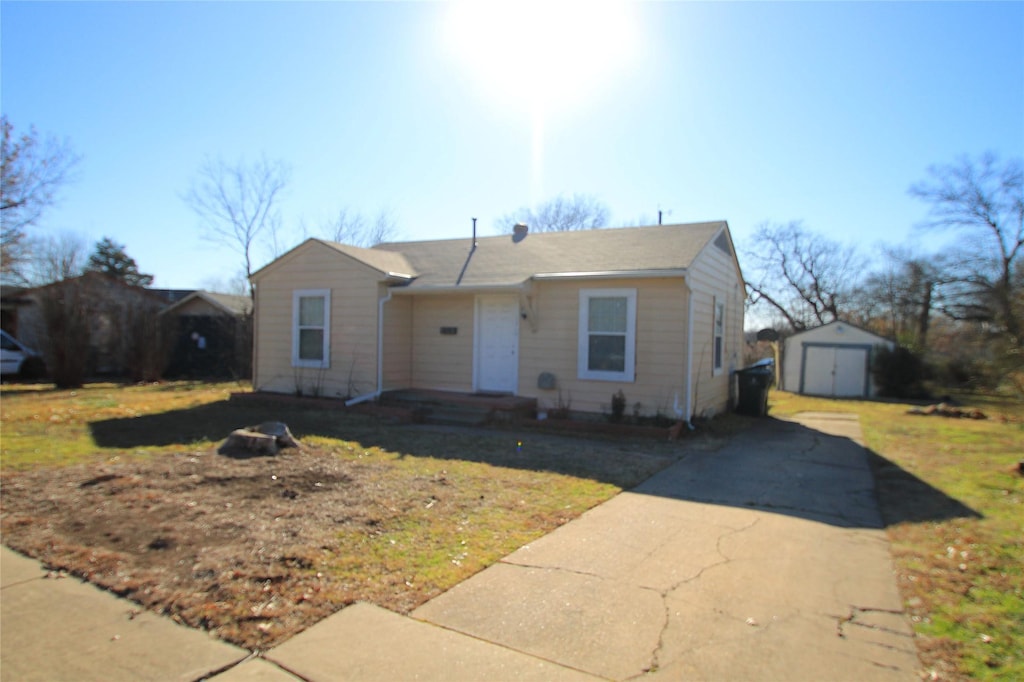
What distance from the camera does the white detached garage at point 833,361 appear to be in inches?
963

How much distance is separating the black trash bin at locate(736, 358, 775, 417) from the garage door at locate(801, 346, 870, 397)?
12142mm

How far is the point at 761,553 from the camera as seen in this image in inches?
195

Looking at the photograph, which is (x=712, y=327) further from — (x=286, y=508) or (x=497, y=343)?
(x=286, y=508)

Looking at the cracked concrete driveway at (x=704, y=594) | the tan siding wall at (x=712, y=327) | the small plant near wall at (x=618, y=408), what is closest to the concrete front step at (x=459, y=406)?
the small plant near wall at (x=618, y=408)

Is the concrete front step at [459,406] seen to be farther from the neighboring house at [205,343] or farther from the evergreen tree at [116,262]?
the evergreen tree at [116,262]

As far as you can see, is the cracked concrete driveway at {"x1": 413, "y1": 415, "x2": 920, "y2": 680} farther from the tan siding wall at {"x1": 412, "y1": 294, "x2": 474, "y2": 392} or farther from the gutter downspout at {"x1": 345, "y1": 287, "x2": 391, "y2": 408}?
the gutter downspout at {"x1": 345, "y1": 287, "x2": 391, "y2": 408}

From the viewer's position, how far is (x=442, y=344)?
13.4 meters

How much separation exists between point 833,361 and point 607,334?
1739cm

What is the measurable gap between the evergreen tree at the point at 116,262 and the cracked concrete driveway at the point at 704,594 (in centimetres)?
4834

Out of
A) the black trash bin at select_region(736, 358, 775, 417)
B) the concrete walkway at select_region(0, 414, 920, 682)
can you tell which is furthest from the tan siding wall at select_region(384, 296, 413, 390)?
the concrete walkway at select_region(0, 414, 920, 682)

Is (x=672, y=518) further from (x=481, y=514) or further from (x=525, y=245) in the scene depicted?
(x=525, y=245)

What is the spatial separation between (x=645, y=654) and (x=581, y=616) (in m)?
0.53

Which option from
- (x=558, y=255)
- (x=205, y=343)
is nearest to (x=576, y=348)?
(x=558, y=255)

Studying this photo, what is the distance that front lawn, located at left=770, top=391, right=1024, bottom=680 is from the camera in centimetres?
343
